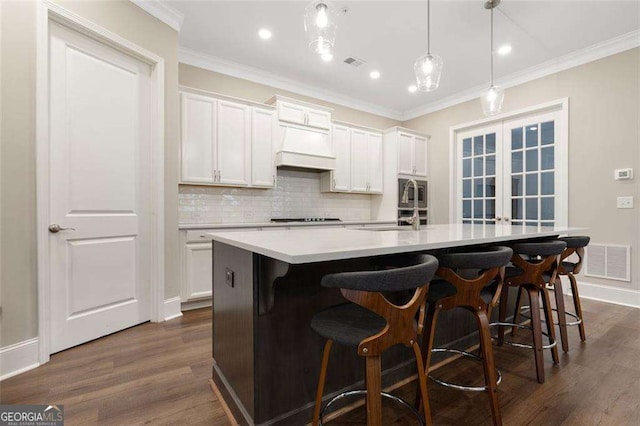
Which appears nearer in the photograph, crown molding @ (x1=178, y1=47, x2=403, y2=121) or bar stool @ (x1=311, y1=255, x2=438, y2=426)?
bar stool @ (x1=311, y1=255, x2=438, y2=426)

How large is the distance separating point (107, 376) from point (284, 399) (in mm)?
1294

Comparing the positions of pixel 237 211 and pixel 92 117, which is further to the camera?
pixel 237 211

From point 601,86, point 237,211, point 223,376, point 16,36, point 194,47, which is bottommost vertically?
point 223,376

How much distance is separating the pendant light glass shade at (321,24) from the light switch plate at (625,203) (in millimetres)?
3712

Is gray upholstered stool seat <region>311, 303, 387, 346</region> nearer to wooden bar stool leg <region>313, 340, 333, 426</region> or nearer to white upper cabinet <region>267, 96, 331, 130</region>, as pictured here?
wooden bar stool leg <region>313, 340, 333, 426</region>

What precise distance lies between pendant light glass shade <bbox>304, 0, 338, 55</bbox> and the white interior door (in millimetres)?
1749

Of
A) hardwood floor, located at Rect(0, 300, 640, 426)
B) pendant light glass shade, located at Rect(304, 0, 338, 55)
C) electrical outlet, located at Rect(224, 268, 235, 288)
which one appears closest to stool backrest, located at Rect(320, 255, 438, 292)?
electrical outlet, located at Rect(224, 268, 235, 288)

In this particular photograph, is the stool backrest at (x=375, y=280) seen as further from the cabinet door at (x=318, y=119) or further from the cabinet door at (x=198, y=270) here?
the cabinet door at (x=318, y=119)

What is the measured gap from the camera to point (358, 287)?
0.99 m

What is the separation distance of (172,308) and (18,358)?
1140 millimetres

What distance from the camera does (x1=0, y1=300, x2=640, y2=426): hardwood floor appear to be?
154 cm

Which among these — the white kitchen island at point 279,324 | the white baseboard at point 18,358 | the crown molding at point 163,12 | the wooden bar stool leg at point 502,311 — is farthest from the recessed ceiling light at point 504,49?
the white baseboard at point 18,358

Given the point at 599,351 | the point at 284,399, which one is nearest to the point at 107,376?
the point at 284,399

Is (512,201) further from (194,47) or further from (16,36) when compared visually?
(16,36)
